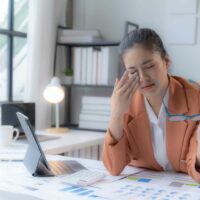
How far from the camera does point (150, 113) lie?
151cm

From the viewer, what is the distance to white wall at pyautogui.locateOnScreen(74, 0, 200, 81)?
9.75ft

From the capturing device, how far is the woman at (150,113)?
143 centimetres

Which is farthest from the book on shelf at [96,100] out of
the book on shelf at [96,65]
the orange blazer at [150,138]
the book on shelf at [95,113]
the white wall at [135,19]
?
the orange blazer at [150,138]

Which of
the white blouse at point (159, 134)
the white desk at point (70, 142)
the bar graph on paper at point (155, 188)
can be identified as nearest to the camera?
the bar graph on paper at point (155, 188)

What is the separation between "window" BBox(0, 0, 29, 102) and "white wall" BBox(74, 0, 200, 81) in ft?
1.74

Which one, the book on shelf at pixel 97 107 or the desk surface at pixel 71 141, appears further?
the book on shelf at pixel 97 107

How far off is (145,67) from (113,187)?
0.44 meters

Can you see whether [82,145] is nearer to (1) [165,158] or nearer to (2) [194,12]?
(1) [165,158]

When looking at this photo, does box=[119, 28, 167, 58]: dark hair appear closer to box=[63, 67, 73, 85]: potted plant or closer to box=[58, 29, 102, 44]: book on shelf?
box=[58, 29, 102, 44]: book on shelf

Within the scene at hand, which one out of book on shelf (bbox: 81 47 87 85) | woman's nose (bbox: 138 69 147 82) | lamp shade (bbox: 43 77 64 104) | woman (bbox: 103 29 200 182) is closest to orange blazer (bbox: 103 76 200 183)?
woman (bbox: 103 29 200 182)

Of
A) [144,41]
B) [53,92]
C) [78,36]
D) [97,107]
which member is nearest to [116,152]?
[144,41]

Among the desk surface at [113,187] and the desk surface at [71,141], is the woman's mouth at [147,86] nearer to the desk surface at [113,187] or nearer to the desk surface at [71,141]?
the desk surface at [113,187]

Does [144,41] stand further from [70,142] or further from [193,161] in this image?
[70,142]

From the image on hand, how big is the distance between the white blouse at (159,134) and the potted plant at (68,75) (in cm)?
174
